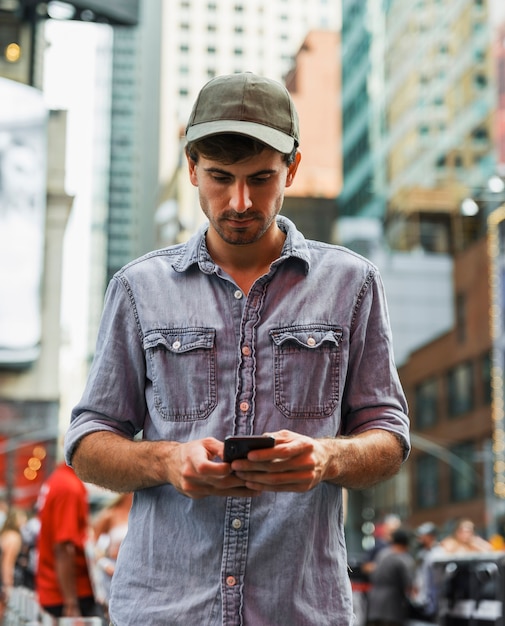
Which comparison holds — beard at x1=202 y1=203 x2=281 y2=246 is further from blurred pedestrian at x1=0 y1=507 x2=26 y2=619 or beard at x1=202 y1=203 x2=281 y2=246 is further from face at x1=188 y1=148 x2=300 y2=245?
blurred pedestrian at x1=0 y1=507 x2=26 y2=619

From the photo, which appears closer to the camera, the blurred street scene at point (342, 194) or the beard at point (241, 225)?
Answer: the beard at point (241, 225)

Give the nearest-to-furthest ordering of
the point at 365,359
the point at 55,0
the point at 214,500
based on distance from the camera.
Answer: the point at 214,500 < the point at 365,359 < the point at 55,0

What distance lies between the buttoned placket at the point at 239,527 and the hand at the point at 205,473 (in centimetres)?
13

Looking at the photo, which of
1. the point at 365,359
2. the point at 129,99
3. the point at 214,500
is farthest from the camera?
the point at 129,99

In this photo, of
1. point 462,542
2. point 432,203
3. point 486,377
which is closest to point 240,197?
point 462,542

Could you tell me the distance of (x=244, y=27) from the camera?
4997 cm

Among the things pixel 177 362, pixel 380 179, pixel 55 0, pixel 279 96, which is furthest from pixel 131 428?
pixel 380 179

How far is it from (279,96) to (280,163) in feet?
0.40

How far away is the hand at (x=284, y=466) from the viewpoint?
1.74 meters

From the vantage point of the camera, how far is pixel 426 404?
1913 inches

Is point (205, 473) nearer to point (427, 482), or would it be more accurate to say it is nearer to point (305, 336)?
point (305, 336)

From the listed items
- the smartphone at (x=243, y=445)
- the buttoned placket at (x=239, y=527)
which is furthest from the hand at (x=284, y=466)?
the buttoned placket at (x=239, y=527)

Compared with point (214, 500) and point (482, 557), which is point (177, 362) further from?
point (482, 557)

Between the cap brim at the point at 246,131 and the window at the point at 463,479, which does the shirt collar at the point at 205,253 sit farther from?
the window at the point at 463,479
